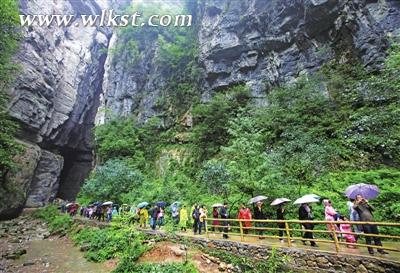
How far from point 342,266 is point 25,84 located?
106 ft

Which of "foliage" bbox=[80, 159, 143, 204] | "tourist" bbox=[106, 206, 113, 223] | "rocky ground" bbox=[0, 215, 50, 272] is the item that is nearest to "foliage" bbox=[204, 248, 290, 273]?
"rocky ground" bbox=[0, 215, 50, 272]

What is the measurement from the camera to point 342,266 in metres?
5.94

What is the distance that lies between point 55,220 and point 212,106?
1637 centimetres

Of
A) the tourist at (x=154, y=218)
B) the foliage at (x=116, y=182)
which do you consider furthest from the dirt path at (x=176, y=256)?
the foliage at (x=116, y=182)

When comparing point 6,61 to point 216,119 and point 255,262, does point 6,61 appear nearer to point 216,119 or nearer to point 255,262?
point 216,119

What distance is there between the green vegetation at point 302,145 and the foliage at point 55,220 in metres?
3.95

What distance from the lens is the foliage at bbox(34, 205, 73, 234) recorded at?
60.2ft

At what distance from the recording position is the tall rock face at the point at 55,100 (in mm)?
26938

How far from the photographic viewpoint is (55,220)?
2072 cm

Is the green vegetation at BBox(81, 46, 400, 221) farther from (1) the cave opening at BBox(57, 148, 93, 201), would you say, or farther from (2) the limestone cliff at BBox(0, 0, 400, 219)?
(1) the cave opening at BBox(57, 148, 93, 201)

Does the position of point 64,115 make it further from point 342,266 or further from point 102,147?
point 342,266

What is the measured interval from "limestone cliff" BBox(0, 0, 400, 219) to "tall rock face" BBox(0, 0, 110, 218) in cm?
12

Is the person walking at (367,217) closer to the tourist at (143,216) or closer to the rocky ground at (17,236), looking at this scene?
the tourist at (143,216)

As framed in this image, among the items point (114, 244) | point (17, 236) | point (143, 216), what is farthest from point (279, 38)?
Result: point (17, 236)
